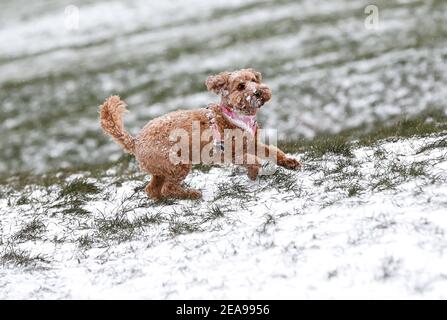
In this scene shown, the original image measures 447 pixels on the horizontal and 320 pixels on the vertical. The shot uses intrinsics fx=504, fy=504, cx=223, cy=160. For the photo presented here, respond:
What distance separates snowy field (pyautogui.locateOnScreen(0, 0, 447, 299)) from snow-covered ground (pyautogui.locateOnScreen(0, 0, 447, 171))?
2.9 inches

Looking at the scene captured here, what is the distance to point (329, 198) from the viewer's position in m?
5.20

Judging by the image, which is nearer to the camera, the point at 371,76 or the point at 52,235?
the point at 52,235

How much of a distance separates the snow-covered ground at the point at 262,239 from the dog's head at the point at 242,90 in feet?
3.27

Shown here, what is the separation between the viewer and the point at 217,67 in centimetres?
1770

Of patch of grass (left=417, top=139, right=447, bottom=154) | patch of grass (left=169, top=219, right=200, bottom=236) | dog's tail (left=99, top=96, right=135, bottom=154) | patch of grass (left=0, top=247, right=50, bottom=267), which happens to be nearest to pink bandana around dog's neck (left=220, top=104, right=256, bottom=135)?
dog's tail (left=99, top=96, right=135, bottom=154)

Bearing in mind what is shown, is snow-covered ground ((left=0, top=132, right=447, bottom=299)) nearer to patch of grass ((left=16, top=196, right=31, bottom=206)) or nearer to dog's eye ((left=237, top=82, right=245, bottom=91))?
patch of grass ((left=16, top=196, right=31, bottom=206))

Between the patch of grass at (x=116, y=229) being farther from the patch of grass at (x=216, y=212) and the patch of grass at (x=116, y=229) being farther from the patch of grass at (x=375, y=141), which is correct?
the patch of grass at (x=375, y=141)

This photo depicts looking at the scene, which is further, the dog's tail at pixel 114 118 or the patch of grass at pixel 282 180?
the dog's tail at pixel 114 118

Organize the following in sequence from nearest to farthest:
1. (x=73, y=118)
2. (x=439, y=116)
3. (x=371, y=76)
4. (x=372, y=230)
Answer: (x=372, y=230), (x=439, y=116), (x=371, y=76), (x=73, y=118)

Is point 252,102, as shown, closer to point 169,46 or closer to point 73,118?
point 73,118

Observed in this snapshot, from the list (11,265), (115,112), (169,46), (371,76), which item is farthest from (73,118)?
(11,265)

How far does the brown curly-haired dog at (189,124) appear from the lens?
5.80 m

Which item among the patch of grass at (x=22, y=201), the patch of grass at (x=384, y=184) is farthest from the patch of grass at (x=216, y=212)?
the patch of grass at (x=22, y=201)

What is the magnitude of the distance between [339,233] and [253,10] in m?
21.4
